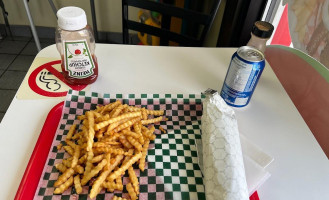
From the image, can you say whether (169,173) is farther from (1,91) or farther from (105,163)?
(1,91)

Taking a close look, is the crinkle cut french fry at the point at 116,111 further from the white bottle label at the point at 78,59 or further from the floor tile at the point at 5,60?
the floor tile at the point at 5,60

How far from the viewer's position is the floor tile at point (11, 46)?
2.40 meters

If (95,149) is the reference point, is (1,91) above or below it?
below

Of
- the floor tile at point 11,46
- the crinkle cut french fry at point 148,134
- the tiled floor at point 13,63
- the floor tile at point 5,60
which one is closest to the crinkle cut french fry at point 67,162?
the crinkle cut french fry at point 148,134

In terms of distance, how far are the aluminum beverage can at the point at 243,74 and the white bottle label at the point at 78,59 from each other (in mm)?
465

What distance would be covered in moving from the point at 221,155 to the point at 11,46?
246 cm

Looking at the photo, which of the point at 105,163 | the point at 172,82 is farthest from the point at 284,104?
the point at 105,163

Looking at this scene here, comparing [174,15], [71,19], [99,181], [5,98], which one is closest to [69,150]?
[99,181]

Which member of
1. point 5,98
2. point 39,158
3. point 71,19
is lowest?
point 5,98

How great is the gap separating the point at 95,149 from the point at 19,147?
22 centimetres

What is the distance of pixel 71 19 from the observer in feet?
2.56

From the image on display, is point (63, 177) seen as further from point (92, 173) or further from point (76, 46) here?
point (76, 46)

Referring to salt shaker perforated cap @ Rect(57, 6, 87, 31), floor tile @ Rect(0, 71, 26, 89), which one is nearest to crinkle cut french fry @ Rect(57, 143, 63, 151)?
salt shaker perforated cap @ Rect(57, 6, 87, 31)

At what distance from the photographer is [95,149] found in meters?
0.70
